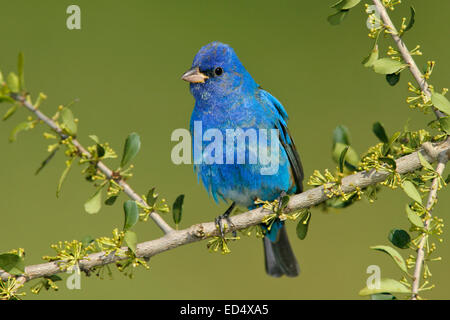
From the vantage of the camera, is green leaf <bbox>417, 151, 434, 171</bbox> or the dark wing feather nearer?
green leaf <bbox>417, 151, 434, 171</bbox>

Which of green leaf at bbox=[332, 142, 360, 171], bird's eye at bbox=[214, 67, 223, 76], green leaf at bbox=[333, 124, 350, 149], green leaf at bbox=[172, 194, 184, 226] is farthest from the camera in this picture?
bird's eye at bbox=[214, 67, 223, 76]

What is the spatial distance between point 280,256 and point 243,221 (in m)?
1.57

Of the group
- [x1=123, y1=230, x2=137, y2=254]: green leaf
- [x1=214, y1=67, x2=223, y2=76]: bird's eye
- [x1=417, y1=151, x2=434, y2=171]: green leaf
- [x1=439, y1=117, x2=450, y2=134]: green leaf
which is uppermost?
[x1=214, y1=67, x2=223, y2=76]: bird's eye

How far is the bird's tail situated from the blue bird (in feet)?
2.14

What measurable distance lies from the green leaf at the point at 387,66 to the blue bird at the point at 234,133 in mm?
1232

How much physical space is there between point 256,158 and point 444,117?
1395 millimetres

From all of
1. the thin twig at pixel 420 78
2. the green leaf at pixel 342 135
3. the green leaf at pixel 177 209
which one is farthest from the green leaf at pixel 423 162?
the green leaf at pixel 177 209

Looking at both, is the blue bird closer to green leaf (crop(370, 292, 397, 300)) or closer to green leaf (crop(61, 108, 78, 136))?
green leaf (crop(61, 108, 78, 136))

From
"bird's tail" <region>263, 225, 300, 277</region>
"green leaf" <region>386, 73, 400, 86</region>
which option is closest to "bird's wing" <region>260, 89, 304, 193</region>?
"bird's tail" <region>263, 225, 300, 277</region>

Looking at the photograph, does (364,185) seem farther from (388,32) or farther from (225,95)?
(225,95)

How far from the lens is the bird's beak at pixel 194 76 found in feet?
10.8

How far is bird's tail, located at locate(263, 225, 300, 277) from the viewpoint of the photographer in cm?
398
